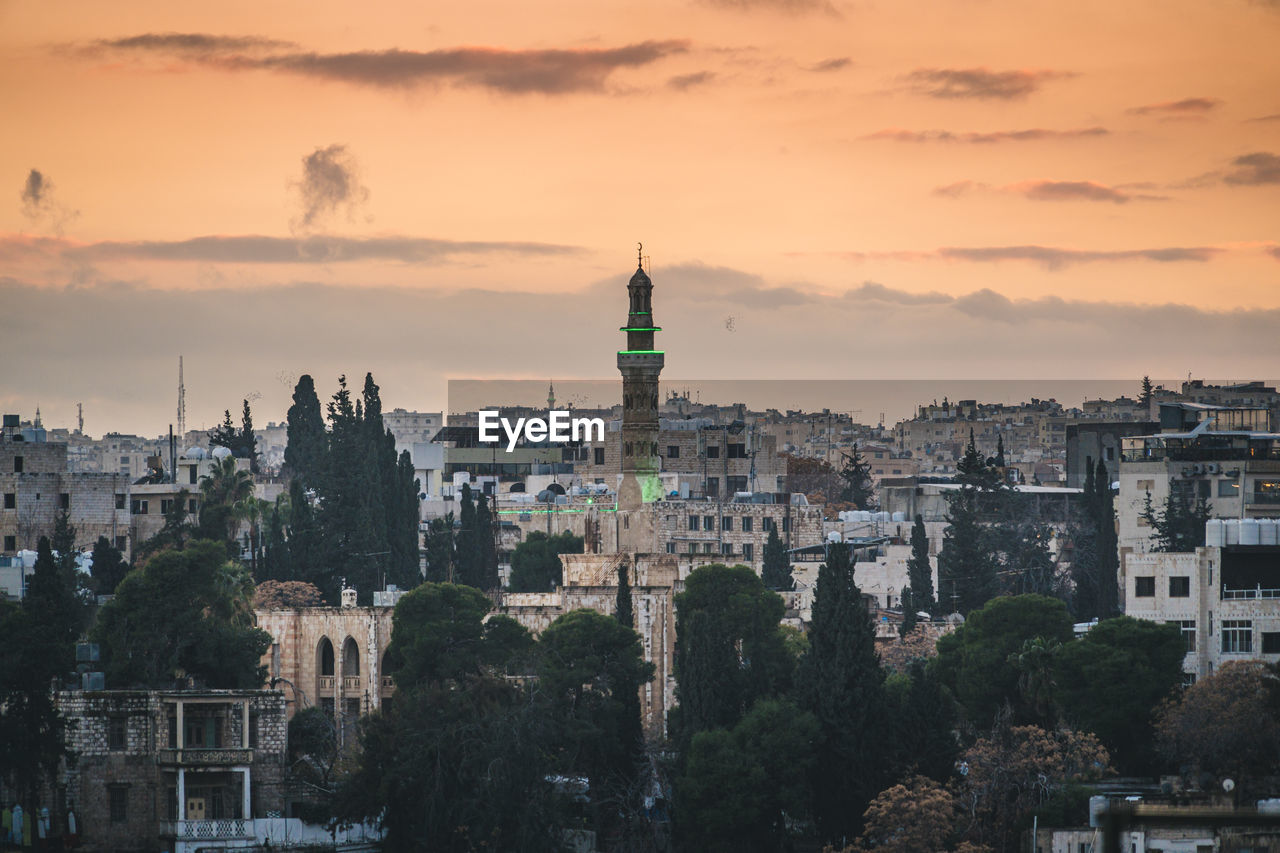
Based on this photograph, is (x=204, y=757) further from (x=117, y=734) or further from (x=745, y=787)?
(x=745, y=787)

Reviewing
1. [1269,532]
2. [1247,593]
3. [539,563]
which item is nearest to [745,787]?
[1247,593]

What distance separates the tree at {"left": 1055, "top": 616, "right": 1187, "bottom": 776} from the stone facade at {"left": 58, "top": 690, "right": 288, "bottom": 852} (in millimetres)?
22683

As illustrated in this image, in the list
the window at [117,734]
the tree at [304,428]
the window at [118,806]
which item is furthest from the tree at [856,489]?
the window at [118,806]

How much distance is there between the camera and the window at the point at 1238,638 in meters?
69.8

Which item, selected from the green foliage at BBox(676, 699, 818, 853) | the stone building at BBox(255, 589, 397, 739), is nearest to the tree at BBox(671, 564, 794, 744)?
the green foliage at BBox(676, 699, 818, 853)

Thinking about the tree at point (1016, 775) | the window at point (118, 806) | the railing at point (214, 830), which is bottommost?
the railing at point (214, 830)

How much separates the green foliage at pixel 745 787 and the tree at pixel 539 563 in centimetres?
4274

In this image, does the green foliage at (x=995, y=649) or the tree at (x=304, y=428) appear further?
the tree at (x=304, y=428)

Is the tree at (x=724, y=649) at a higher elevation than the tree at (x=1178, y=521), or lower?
lower

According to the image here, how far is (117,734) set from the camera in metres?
64.6

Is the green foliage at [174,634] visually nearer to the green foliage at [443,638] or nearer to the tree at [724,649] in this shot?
the green foliage at [443,638]

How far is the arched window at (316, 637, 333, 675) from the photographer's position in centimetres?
7994

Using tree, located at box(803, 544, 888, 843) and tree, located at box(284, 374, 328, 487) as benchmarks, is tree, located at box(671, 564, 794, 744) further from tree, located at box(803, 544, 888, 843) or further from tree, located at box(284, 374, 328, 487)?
tree, located at box(284, 374, 328, 487)

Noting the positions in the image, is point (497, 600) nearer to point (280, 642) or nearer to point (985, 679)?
point (280, 642)
